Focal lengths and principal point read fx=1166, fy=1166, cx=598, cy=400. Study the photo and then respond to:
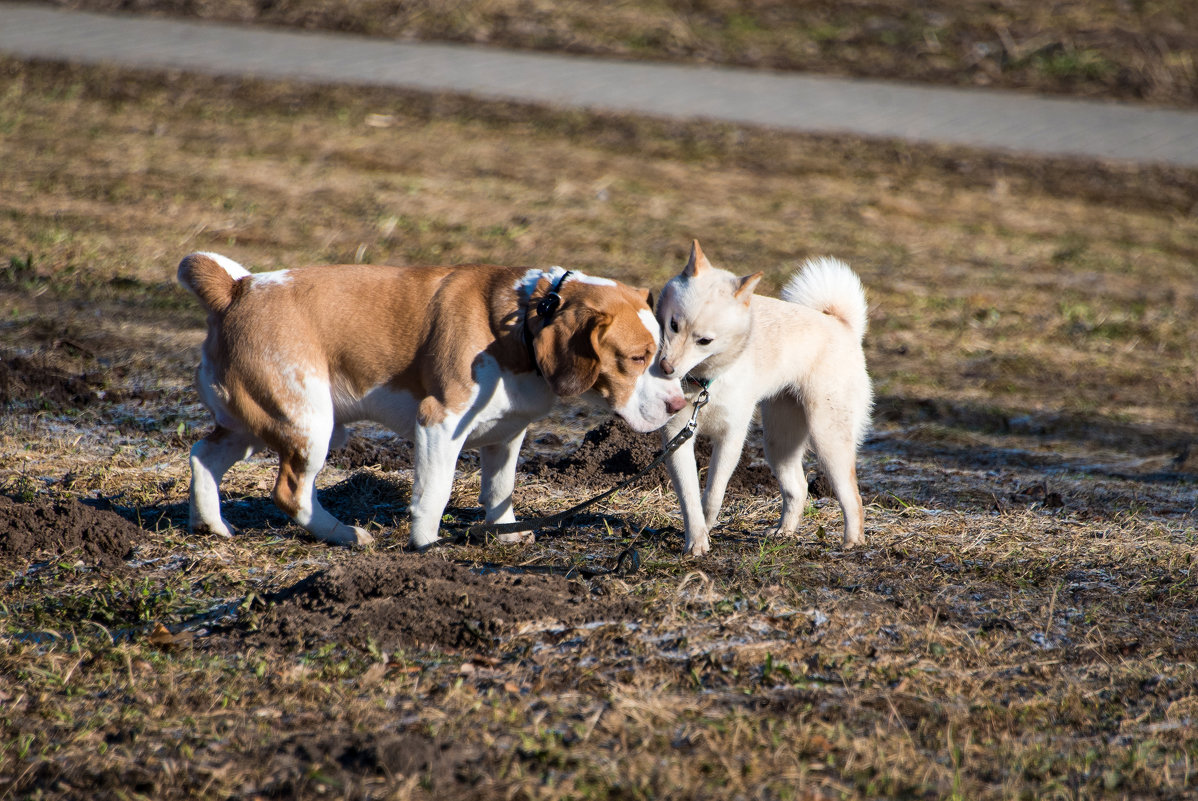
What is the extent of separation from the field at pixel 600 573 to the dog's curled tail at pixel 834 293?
100 cm

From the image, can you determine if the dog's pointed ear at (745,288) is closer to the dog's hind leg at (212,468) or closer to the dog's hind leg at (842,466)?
the dog's hind leg at (842,466)

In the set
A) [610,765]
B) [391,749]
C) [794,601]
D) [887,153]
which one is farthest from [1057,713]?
[887,153]

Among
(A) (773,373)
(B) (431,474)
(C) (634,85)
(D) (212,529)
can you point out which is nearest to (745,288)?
(A) (773,373)

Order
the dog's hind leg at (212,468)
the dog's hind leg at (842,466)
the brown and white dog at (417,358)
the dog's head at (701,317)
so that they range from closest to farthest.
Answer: the brown and white dog at (417,358)
the dog's head at (701,317)
the dog's hind leg at (212,468)
the dog's hind leg at (842,466)

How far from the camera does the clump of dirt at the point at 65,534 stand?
187 inches

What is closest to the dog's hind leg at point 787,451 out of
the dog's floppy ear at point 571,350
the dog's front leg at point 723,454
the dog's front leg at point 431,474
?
the dog's front leg at point 723,454

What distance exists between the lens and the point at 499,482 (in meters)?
5.12

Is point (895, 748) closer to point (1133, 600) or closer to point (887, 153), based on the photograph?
point (1133, 600)

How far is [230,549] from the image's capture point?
4926 millimetres

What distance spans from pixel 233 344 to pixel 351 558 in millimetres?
984

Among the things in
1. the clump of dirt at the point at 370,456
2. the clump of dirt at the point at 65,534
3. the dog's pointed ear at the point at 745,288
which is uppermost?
the dog's pointed ear at the point at 745,288

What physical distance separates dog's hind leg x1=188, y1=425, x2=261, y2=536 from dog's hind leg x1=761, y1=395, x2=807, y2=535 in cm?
234

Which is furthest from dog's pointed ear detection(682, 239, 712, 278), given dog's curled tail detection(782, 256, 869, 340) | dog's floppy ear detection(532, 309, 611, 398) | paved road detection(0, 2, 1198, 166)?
paved road detection(0, 2, 1198, 166)

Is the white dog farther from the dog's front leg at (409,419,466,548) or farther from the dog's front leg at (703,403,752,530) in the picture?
the dog's front leg at (409,419,466,548)
